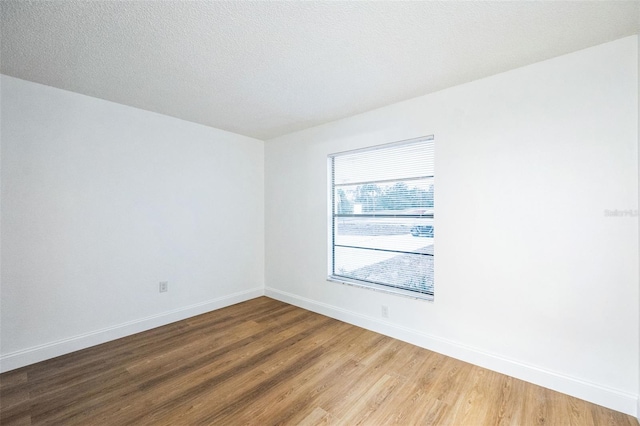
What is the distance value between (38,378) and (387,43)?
394 centimetres

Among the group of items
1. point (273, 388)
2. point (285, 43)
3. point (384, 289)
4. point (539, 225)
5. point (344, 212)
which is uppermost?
point (285, 43)

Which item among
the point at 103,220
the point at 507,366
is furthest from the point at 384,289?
the point at 103,220

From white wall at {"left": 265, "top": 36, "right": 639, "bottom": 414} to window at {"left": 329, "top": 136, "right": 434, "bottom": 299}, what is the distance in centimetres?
17

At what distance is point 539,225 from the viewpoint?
214 cm

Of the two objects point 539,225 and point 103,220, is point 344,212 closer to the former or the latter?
point 539,225

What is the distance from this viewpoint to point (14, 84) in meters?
2.37

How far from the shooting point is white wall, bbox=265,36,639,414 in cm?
186

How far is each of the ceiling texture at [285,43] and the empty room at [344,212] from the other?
0.02 meters

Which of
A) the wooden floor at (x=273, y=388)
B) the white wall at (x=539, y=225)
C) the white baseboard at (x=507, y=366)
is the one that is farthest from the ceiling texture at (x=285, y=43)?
the wooden floor at (x=273, y=388)

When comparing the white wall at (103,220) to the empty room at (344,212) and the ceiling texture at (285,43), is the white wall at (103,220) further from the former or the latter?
the ceiling texture at (285,43)

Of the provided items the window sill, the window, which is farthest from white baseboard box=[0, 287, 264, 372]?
the window

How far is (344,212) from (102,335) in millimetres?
3111

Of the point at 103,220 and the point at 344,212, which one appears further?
the point at 344,212

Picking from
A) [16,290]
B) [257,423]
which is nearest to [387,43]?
[257,423]
